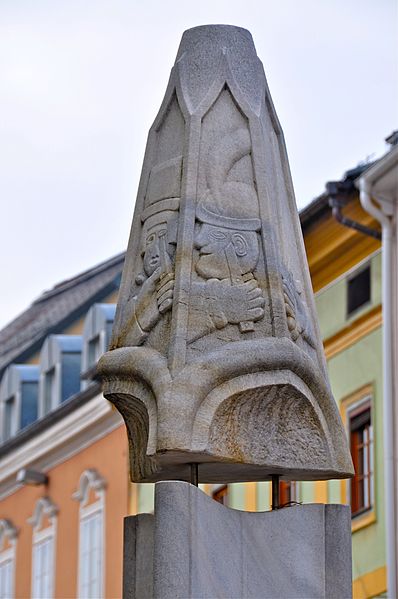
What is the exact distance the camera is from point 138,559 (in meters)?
11.9

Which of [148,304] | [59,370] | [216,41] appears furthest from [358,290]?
[148,304]

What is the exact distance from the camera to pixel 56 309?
146ft

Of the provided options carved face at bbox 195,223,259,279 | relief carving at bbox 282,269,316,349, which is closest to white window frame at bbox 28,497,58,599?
relief carving at bbox 282,269,316,349

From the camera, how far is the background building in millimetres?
27641

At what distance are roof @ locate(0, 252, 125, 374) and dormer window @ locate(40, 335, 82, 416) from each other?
4.04 feet

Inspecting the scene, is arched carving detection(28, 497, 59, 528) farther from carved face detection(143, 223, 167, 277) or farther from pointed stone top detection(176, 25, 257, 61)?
carved face detection(143, 223, 167, 277)

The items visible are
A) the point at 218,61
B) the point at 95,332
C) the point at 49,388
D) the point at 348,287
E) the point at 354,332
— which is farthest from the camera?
the point at 49,388

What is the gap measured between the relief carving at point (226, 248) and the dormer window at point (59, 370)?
26209 millimetres

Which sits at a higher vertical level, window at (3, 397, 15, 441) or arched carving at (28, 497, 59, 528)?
window at (3, 397, 15, 441)

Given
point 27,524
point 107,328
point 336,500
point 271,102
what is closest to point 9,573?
point 27,524

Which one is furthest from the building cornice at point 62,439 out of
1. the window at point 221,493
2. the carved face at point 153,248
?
the carved face at point 153,248

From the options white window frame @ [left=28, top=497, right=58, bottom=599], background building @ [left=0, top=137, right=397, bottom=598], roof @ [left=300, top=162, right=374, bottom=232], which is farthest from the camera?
white window frame @ [left=28, top=497, right=58, bottom=599]

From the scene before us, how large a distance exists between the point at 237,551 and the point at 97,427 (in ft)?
77.4

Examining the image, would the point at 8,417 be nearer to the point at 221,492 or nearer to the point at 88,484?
the point at 88,484
